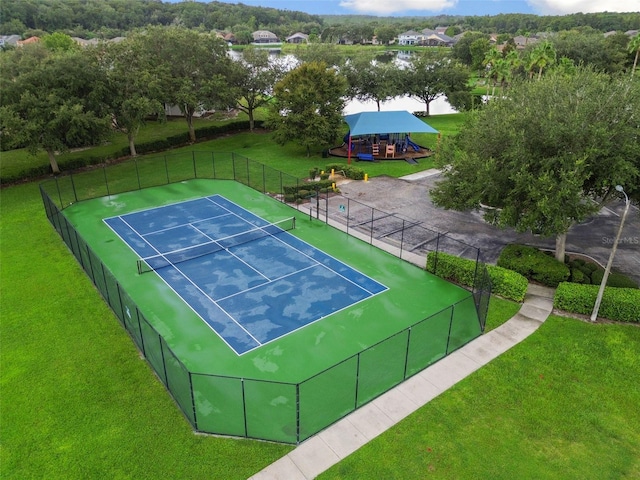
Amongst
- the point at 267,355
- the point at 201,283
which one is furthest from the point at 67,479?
the point at 201,283

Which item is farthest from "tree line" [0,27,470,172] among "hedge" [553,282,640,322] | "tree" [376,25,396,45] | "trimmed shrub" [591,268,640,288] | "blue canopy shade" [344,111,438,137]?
"tree" [376,25,396,45]

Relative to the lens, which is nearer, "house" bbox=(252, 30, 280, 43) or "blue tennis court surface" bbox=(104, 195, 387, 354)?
"blue tennis court surface" bbox=(104, 195, 387, 354)

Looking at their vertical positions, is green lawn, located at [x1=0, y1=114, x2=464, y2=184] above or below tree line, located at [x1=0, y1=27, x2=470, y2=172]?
below

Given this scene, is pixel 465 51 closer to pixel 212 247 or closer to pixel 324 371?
pixel 212 247

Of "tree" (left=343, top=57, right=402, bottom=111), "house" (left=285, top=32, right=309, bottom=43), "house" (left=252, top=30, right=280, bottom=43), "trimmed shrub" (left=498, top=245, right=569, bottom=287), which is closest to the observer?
"trimmed shrub" (left=498, top=245, right=569, bottom=287)

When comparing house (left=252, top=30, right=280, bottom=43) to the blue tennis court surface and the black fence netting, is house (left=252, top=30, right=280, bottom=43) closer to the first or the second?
the blue tennis court surface

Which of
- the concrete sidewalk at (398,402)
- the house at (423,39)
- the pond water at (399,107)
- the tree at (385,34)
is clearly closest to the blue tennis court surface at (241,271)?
the concrete sidewalk at (398,402)
